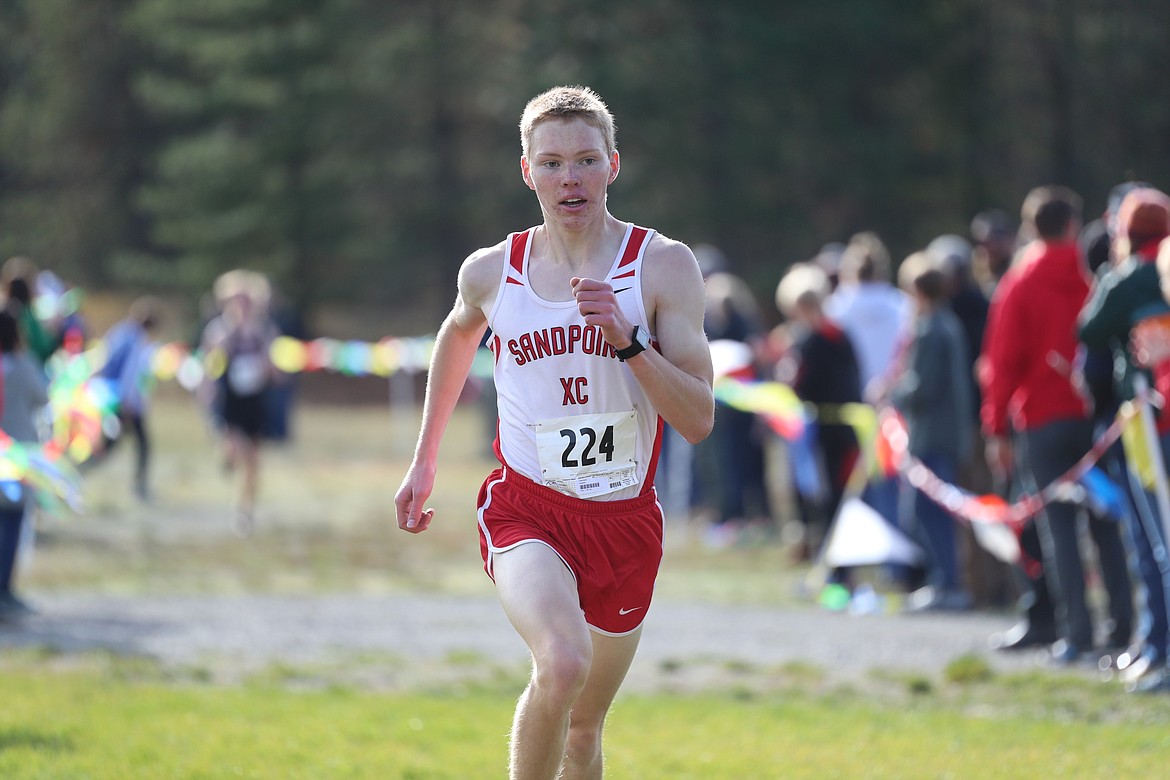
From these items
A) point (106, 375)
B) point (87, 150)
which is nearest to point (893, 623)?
point (106, 375)

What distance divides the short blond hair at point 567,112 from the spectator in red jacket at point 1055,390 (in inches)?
185

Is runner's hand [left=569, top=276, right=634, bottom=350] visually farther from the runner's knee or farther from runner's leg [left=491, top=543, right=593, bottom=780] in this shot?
the runner's knee

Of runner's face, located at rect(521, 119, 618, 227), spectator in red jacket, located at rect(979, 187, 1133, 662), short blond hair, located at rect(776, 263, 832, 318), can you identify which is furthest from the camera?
short blond hair, located at rect(776, 263, 832, 318)

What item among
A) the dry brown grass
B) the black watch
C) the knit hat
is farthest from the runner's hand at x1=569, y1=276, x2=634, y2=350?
the dry brown grass

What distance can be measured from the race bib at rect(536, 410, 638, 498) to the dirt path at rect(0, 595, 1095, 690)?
13.1ft

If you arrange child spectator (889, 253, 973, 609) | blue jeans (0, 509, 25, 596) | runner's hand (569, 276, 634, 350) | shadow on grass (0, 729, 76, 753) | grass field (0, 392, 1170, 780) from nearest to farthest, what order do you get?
runner's hand (569, 276, 634, 350) → grass field (0, 392, 1170, 780) → shadow on grass (0, 729, 76, 753) → blue jeans (0, 509, 25, 596) → child spectator (889, 253, 973, 609)

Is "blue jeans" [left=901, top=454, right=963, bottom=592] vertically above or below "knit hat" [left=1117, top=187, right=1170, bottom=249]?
below

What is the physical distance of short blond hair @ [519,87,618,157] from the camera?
190 inches

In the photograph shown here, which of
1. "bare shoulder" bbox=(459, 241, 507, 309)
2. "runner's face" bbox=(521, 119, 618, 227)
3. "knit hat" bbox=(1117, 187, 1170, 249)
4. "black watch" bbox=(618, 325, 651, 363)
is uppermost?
"knit hat" bbox=(1117, 187, 1170, 249)

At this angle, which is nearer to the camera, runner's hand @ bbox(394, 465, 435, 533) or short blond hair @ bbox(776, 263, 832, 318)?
runner's hand @ bbox(394, 465, 435, 533)

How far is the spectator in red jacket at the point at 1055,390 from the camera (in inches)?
352

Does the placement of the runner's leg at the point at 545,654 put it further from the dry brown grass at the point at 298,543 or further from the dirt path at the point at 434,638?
the dry brown grass at the point at 298,543

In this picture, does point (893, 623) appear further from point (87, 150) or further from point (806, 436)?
point (87, 150)

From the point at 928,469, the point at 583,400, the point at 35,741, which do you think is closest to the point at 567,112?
the point at 583,400
